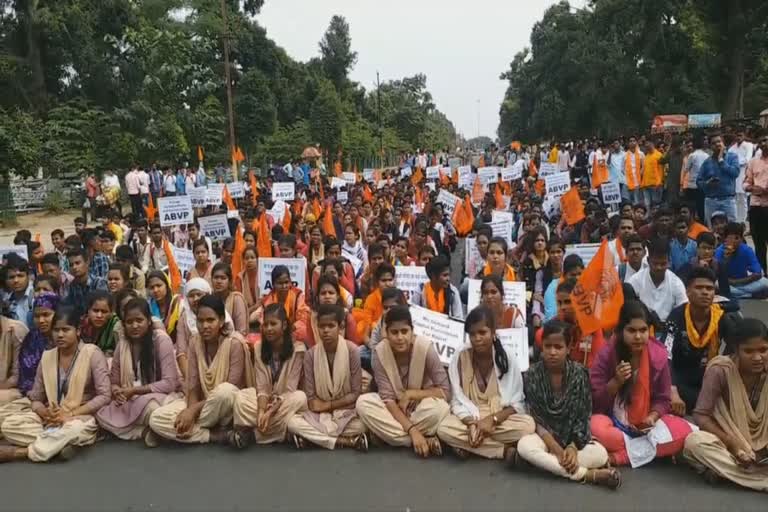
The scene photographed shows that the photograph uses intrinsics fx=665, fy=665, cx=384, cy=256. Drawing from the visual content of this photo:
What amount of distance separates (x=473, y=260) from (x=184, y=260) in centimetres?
322

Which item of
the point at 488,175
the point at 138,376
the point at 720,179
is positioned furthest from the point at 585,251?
the point at 488,175

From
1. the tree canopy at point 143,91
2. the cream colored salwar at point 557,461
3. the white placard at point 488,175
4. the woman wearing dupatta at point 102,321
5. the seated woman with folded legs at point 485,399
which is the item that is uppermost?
the tree canopy at point 143,91

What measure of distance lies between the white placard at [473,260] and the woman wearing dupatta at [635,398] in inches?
116

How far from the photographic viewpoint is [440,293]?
19.2ft

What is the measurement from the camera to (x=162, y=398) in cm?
461

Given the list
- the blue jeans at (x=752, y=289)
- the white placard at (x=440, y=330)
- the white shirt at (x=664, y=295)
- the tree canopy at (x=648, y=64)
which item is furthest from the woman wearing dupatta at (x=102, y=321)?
the tree canopy at (x=648, y=64)

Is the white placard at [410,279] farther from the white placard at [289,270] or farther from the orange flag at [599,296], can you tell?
the orange flag at [599,296]

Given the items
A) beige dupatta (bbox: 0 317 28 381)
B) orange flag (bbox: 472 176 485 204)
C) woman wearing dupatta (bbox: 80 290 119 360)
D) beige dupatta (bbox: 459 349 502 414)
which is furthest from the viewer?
orange flag (bbox: 472 176 485 204)

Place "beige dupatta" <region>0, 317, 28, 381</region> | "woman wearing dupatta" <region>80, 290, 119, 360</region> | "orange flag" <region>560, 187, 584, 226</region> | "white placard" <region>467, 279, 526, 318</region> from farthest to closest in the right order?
1. "orange flag" <region>560, 187, 584, 226</region>
2. "white placard" <region>467, 279, 526, 318</region>
3. "woman wearing dupatta" <region>80, 290, 119, 360</region>
4. "beige dupatta" <region>0, 317, 28, 381</region>

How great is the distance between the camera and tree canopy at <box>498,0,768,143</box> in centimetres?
2658

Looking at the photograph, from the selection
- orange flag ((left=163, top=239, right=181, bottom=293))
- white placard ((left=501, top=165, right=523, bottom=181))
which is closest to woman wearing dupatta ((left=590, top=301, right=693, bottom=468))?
orange flag ((left=163, top=239, right=181, bottom=293))

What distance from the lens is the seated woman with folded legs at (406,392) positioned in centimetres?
423

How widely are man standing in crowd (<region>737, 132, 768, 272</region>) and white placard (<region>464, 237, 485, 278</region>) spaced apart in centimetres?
354

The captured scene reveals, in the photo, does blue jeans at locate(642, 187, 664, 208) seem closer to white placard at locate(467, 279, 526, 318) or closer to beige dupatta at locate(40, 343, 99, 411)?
white placard at locate(467, 279, 526, 318)
